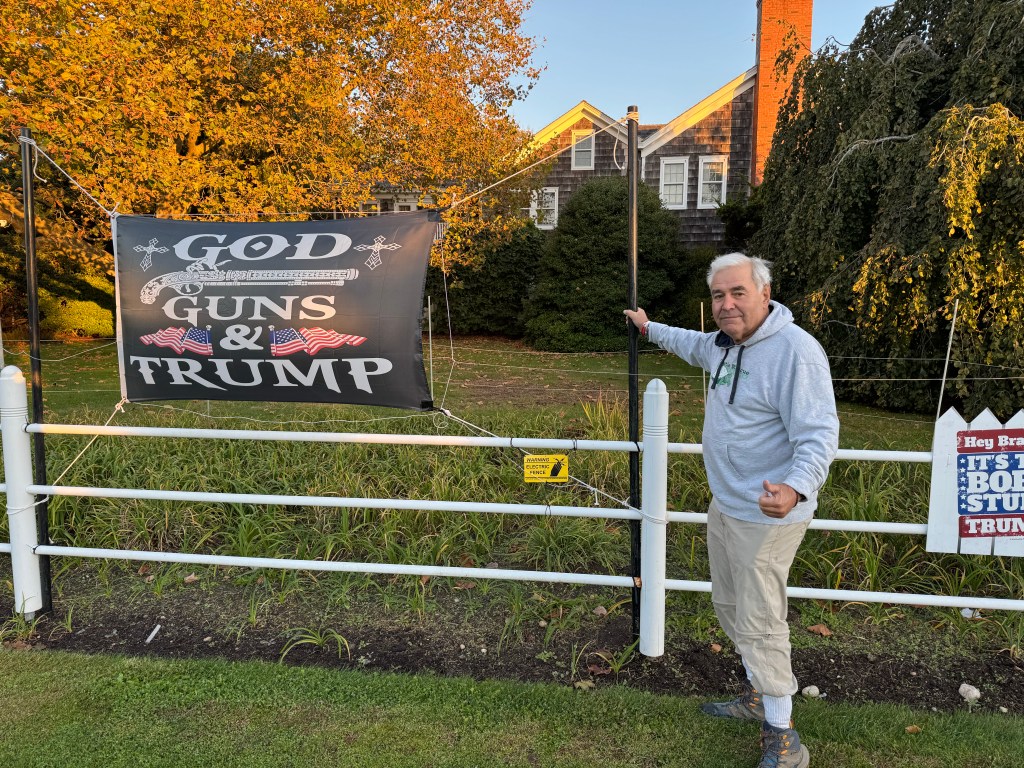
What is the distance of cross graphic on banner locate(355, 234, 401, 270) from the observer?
3201 mm

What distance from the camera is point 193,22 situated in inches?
348

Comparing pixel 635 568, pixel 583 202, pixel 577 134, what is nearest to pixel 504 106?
pixel 583 202

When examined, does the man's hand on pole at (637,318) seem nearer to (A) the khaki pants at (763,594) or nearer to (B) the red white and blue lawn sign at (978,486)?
(A) the khaki pants at (763,594)

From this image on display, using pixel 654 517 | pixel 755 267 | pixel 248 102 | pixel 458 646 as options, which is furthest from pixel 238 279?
pixel 248 102

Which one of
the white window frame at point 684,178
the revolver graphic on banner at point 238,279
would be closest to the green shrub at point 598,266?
the white window frame at point 684,178

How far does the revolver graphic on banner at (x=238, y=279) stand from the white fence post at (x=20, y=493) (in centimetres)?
77

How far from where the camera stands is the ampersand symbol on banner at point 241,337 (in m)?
3.24

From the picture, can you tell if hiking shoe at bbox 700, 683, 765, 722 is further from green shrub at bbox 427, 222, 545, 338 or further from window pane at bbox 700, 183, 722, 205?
window pane at bbox 700, 183, 722, 205

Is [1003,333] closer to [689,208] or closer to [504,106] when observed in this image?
[504,106]

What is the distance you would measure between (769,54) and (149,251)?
17.8 m

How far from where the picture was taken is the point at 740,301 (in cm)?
223

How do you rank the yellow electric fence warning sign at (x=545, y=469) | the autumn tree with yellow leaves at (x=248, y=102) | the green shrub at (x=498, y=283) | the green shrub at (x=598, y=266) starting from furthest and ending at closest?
the green shrub at (x=498, y=283)
the green shrub at (x=598, y=266)
the autumn tree with yellow leaves at (x=248, y=102)
the yellow electric fence warning sign at (x=545, y=469)

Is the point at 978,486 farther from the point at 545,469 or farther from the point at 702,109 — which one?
the point at 702,109

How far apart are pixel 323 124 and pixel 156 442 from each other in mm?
7048
